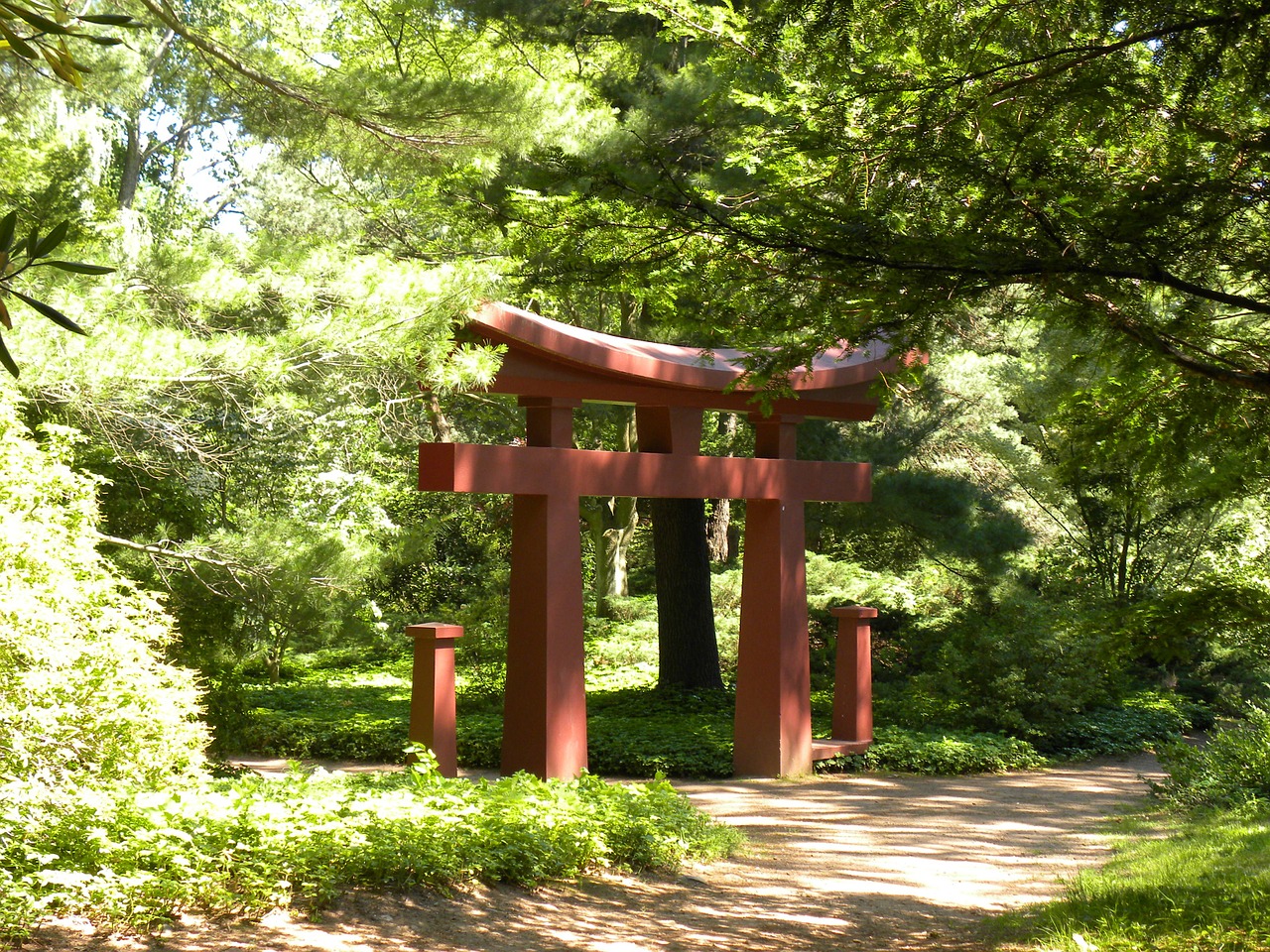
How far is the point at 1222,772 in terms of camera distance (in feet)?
28.3

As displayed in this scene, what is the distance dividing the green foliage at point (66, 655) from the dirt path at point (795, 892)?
108 cm

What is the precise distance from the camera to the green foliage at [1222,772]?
8250 millimetres

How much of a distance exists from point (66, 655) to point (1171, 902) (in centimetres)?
500

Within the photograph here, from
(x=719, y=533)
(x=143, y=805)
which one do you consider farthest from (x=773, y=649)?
(x=719, y=533)

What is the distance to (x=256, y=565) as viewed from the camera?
26.4ft

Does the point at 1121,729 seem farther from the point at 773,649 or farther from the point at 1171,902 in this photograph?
the point at 1171,902

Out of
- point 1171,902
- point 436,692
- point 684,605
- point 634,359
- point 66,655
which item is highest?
point 634,359

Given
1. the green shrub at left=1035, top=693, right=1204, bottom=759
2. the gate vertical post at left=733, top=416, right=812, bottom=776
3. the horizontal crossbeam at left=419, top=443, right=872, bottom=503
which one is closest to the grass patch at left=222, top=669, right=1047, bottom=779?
the gate vertical post at left=733, top=416, right=812, bottom=776

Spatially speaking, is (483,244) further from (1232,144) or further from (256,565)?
(1232,144)

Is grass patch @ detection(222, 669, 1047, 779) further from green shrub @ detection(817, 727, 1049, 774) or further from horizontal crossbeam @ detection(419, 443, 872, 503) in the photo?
horizontal crossbeam @ detection(419, 443, 872, 503)

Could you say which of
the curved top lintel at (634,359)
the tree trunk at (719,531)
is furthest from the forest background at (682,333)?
the tree trunk at (719,531)

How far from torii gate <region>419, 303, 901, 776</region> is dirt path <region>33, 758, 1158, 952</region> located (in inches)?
36.1

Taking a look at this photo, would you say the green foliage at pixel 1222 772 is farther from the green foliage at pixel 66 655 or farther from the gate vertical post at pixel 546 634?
the green foliage at pixel 66 655

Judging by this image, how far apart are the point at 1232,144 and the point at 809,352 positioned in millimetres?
1801
